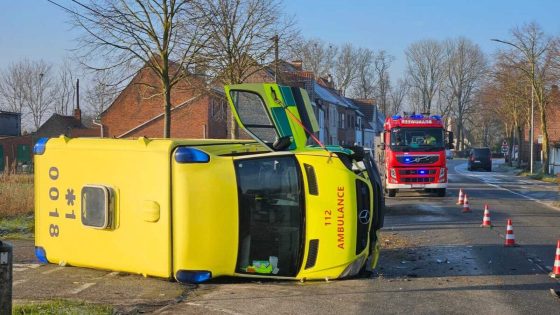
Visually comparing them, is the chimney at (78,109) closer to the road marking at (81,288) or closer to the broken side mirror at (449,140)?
the broken side mirror at (449,140)

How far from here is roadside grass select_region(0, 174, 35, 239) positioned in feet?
44.4

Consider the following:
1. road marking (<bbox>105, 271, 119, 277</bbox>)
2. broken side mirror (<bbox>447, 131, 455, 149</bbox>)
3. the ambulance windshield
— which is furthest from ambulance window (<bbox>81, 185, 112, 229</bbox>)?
broken side mirror (<bbox>447, 131, 455, 149</bbox>)

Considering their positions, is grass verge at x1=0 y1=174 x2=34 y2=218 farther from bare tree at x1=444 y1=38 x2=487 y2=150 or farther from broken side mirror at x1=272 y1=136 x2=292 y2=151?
bare tree at x1=444 y1=38 x2=487 y2=150

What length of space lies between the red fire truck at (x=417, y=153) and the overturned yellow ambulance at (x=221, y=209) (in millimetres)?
15312

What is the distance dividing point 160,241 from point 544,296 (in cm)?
478

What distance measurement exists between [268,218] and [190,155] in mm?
1289

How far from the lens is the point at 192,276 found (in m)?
7.85

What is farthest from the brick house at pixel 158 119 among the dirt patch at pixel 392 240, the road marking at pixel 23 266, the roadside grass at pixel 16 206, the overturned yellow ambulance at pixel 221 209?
the overturned yellow ambulance at pixel 221 209

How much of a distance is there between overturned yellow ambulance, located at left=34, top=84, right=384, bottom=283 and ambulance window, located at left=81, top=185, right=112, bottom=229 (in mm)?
15

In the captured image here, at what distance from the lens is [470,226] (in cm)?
1480

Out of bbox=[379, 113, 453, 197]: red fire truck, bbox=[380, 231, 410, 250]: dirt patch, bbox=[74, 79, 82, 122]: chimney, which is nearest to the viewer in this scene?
bbox=[380, 231, 410, 250]: dirt patch

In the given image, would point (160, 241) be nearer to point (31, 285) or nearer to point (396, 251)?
point (31, 285)

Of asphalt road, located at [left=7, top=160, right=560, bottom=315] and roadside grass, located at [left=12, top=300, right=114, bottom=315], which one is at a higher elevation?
roadside grass, located at [left=12, top=300, right=114, bottom=315]

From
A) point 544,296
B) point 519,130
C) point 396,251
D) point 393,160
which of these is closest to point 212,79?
point 393,160
